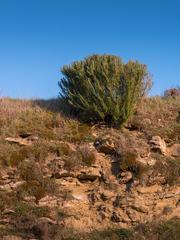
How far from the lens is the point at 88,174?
12.1 metres

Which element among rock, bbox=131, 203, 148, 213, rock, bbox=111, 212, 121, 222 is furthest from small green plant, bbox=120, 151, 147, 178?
rock, bbox=111, 212, 121, 222

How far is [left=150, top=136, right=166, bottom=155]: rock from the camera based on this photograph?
1286 centimetres

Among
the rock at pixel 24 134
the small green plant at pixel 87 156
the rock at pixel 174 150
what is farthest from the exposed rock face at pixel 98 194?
the rock at pixel 24 134

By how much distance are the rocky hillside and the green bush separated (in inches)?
18.3

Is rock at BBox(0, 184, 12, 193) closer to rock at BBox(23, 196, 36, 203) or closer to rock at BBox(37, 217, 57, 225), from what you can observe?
rock at BBox(23, 196, 36, 203)

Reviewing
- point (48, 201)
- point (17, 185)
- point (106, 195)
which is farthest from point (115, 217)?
point (17, 185)

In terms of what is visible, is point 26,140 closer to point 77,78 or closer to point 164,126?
point 77,78

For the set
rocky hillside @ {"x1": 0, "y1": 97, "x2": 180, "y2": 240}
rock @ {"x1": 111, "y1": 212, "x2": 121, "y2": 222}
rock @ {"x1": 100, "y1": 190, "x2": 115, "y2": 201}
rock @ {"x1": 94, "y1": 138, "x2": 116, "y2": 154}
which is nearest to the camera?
rocky hillside @ {"x1": 0, "y1": 97, "x2": 180, "y2": 240}

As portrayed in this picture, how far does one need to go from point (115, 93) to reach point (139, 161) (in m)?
2.81

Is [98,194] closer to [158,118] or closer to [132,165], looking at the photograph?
[132,165]

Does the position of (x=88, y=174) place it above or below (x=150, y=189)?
above

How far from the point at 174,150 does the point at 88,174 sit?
8.67 feet

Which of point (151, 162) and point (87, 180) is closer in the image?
point (87, 180)

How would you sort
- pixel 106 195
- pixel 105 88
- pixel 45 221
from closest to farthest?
1. pixel 45 221
2. pixel 106 195
3. pixel 105 88
